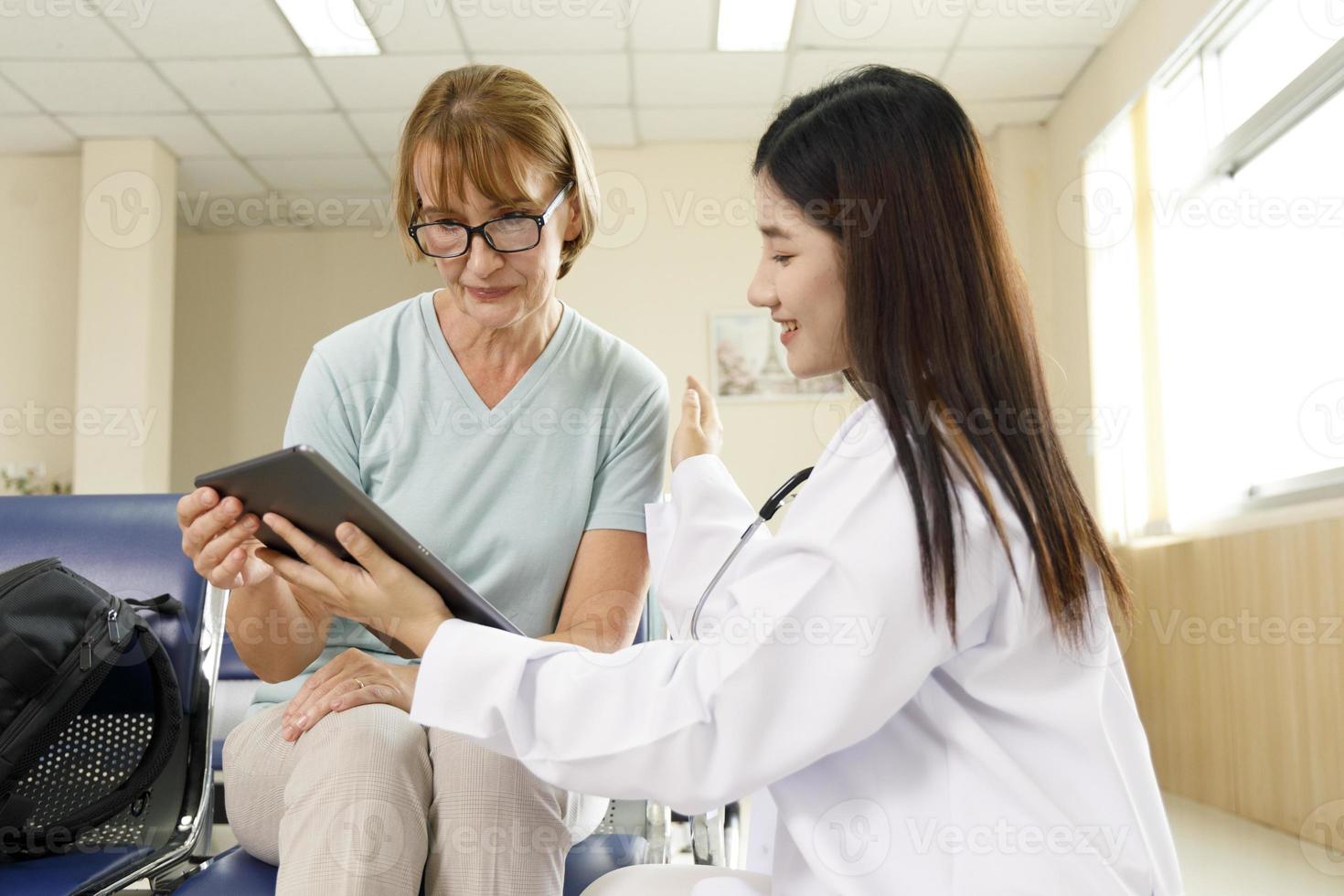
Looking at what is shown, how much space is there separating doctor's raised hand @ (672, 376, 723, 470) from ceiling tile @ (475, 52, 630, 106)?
3.73 meters

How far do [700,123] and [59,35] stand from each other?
2.88 metres

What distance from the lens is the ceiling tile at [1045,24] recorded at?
14.4 ft

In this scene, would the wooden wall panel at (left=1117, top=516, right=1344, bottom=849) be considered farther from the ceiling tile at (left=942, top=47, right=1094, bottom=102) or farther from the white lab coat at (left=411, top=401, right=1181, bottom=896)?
the ceiling tile at (left=942, top=47, right=1094, bottom=102)

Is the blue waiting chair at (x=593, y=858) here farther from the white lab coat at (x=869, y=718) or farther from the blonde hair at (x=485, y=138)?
the blonde hair at (x=485, y=138)

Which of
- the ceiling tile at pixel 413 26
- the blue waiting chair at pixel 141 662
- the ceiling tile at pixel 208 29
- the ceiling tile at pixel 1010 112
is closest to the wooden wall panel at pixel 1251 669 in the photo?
the blue waiting chair at pixel 141 662

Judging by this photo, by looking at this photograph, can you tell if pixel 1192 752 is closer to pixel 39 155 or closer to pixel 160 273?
pixel 160 273

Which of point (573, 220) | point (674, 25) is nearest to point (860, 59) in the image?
point (674, 25)

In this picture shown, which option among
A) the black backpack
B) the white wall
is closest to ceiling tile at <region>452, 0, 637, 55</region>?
the white wall

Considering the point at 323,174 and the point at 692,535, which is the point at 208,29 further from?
the point at 692,535

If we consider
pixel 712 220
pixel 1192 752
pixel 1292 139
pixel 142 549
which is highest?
pixel 712 220

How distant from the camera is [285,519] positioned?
990 mm

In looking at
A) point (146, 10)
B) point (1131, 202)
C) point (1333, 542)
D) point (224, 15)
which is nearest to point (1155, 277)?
point (1131, 202)

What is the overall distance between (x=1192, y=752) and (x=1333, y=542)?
123 cm

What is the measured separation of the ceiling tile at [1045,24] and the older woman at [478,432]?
3.57 m
